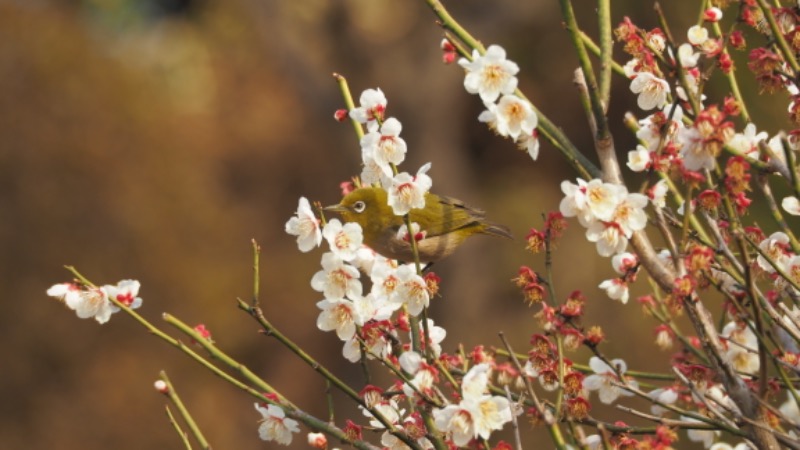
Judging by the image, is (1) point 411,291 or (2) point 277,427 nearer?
(1) point 411,291

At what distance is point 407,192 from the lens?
70.2 inches

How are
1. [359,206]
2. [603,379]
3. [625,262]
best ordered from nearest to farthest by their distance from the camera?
[625,262]
[603,379]
[359,206]

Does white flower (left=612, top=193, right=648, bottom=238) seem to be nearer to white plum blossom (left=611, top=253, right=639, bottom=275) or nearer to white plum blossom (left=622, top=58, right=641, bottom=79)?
white plum blossom (left=611, top=253, right=639, bottom=275)

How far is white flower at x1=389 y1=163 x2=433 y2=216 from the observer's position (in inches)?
70.1

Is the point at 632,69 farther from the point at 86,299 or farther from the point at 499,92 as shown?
the point at 86,299

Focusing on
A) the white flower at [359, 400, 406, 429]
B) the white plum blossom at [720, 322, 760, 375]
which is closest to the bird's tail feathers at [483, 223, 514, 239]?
the white plum blossom at [720, 322, 760, 375]

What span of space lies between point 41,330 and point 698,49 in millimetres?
8457

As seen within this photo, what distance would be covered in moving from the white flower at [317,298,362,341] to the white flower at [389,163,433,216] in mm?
168

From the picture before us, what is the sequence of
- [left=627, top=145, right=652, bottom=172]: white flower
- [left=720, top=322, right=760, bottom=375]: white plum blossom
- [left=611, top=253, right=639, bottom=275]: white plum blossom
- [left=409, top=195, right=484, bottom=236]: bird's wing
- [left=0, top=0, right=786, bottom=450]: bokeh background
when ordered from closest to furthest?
1. [left=627, top=145, right=652, bottom=172]: white flower
2. [left=611, top=253, right=639, bottom=275]: white plum blossom
3. [left=720, top=322, right=760, bottom=375]: white plum blossom
4. [left=409, top=195, right=484, bottom=236]: bird's wing
5. [left=0, top=0, right=786, bottom=450]: bokeh background

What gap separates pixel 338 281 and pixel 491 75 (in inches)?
16.7

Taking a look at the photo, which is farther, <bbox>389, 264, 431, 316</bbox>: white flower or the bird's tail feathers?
the bird's tail feathers

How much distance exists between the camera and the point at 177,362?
980 centimetres

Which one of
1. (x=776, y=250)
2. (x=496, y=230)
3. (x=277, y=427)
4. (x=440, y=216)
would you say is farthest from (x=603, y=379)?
(x=496, y=230)

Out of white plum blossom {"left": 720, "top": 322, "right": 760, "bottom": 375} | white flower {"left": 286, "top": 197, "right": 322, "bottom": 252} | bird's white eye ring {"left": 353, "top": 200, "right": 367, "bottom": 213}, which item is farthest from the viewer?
bird's white eye ring {"left": 353, "top": 200, "right": 367, "bottom": 213}
